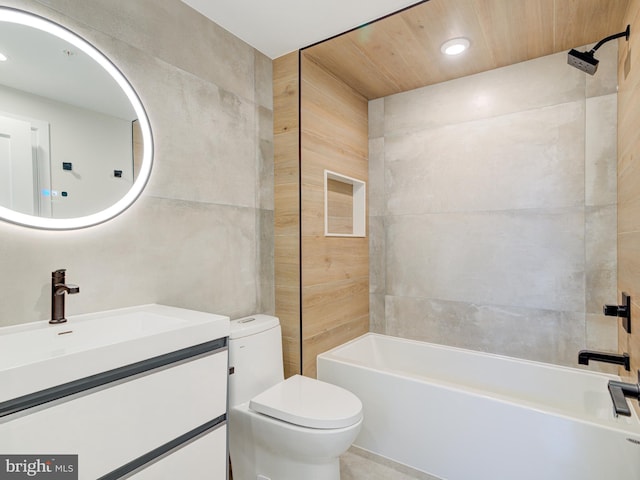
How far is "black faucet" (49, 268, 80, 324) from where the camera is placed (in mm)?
1190

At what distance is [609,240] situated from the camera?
1.95m

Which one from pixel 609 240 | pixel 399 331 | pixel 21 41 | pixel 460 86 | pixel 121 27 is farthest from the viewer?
pixel 399 331

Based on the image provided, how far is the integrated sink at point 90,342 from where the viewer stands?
782 mm

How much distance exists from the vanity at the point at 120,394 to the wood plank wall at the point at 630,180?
68.8 inches

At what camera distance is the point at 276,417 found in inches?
61.1

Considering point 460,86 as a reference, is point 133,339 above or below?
below

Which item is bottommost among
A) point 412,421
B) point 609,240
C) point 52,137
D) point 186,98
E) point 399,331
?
point 412,421

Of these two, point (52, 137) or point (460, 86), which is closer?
point (52, 137)

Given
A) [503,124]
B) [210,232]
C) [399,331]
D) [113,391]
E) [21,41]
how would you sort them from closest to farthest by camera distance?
1. [113,391]
2. [21,41]
3. [210,232]
4. [503,124]
5. [399,331]

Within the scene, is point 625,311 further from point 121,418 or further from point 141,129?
point 141,129

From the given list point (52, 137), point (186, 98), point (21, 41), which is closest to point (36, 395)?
point (52, 137)

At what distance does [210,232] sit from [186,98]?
27.0 inches

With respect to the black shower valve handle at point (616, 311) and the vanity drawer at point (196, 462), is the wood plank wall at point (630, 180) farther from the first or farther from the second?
the vanity drawer at point (196, 462)

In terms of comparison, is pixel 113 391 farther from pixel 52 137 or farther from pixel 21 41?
pixel 21 41
